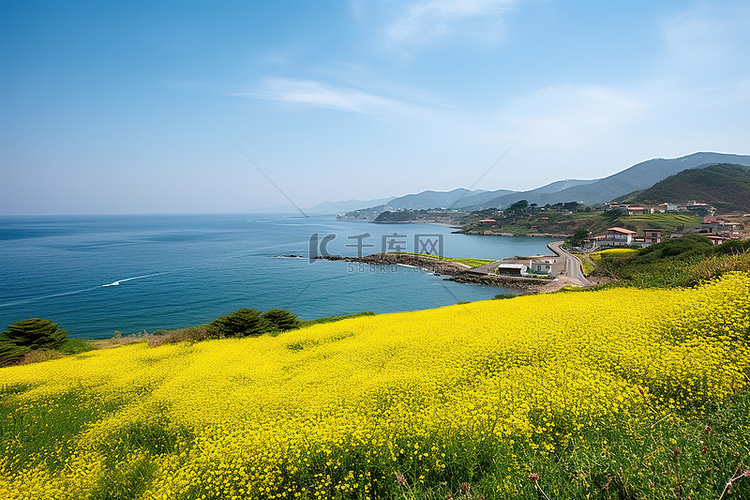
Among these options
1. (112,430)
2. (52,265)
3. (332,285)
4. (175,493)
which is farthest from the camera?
(52,265)

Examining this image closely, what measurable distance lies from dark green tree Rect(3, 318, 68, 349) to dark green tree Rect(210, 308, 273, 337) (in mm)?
9280

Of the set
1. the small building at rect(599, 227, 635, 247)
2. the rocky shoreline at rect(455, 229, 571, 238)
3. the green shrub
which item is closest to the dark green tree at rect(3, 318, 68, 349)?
the green shrub

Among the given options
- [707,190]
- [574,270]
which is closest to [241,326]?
[574,270]

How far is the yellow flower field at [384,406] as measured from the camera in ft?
18.4

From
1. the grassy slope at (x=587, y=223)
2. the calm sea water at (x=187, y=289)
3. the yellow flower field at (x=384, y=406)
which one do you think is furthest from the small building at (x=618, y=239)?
the yellow flower field at (x=384, y=406)

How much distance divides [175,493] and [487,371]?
6935 mm

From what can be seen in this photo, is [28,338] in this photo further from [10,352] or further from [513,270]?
[513,270]

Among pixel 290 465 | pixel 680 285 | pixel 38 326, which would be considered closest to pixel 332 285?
pixel 38 326

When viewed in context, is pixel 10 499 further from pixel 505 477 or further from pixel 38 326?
pixel 38 326

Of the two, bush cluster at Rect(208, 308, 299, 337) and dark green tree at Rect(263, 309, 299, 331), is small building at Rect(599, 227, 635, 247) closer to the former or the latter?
dark green tree at Rect(263, 309, 299, 331)

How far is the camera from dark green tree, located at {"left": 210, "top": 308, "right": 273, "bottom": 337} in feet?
65.5

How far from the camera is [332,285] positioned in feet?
150

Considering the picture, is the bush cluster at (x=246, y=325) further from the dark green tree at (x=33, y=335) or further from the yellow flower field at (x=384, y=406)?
the dark green tree at (x=33, y=335)

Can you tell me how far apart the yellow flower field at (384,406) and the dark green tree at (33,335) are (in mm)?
9546
